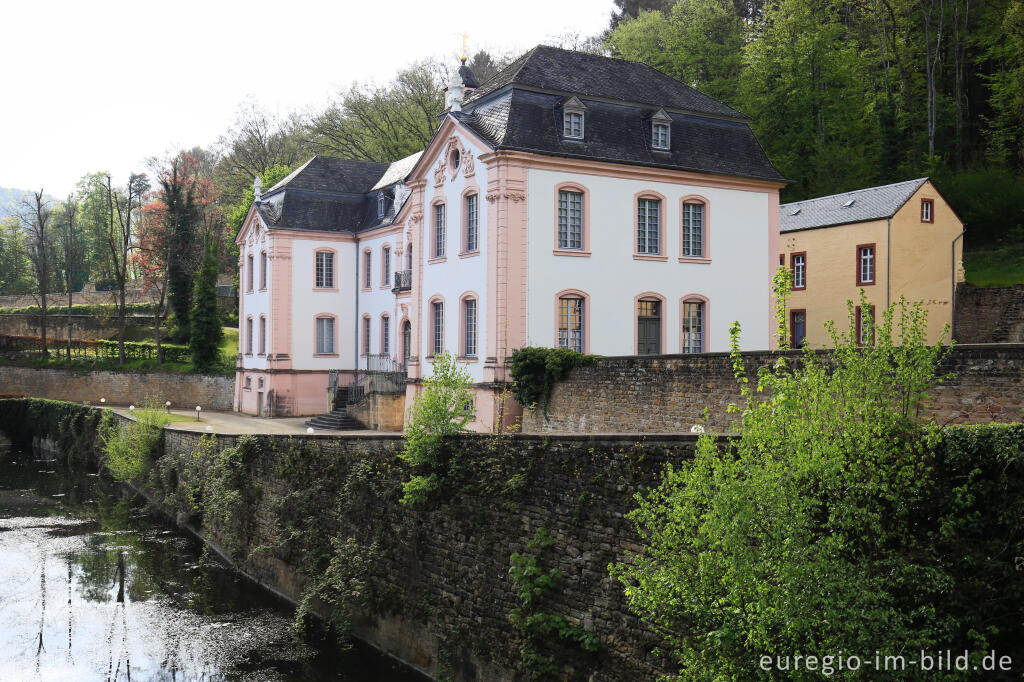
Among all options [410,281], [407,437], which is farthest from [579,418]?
[410,281]

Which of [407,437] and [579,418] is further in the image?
[579,418]

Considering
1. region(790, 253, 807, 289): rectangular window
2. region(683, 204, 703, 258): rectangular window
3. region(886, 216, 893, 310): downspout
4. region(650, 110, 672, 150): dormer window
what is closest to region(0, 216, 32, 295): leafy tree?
region(790, 253, 807, 289): rectangular window

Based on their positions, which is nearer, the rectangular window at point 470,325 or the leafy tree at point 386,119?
the rectangular window at point 470,325

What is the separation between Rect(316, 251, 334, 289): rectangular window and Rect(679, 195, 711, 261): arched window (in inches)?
726

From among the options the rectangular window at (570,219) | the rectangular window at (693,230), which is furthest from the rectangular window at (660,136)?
the rectangular window at (570,219)

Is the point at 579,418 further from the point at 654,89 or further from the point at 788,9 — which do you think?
the point at 788,9

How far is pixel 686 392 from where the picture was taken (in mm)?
16672

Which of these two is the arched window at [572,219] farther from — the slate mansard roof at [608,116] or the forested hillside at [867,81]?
the forested hillside at [867,81]

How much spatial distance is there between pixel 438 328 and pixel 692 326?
7100 millimetres

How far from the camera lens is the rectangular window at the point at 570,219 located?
24.4 m

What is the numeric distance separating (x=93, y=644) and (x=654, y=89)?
2007 centimetres

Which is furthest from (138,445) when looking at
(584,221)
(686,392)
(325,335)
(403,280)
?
(686,392)

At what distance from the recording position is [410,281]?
3322 cm

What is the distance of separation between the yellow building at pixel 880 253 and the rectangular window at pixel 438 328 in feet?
46.4
